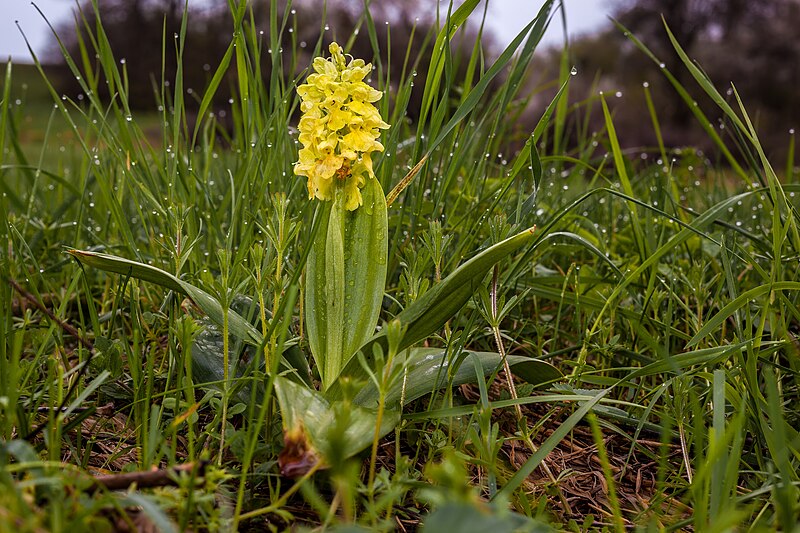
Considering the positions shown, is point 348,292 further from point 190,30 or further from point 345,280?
point 190,30

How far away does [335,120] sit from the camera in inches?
43.2

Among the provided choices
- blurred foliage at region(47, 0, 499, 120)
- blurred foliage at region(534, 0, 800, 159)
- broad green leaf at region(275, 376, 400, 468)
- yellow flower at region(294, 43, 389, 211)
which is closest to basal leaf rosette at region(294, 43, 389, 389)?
yellow flower at region(294, 43, 389, 211)

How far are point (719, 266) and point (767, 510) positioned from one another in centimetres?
93

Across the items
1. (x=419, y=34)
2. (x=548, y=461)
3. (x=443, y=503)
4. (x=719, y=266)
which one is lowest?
(x=548, y=461)

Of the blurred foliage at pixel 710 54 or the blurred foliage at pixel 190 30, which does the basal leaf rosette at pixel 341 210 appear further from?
the blurred foliage at pixel 190 30

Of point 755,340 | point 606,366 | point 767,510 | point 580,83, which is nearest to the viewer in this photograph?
point 767,510

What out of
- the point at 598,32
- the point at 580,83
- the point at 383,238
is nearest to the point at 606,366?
the point at 383,238

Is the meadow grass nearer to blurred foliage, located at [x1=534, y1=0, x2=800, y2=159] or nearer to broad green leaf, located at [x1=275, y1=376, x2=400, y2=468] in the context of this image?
broad green leaf, located at [x1=275, y1=376, x2=400, y2=468]

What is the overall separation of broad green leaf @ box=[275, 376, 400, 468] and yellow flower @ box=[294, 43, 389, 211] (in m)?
0.36

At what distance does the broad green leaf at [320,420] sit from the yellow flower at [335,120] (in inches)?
14.0

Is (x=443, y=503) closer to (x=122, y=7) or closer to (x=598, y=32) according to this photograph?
(x=598, y=32)

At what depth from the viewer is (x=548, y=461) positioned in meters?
1.21

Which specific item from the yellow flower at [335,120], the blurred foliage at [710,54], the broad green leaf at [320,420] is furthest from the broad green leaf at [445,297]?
the blurred foliage at [710,54]

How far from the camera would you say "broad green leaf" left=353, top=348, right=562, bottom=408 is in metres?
1.09
